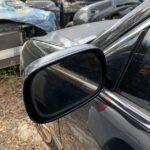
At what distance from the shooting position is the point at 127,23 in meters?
2.02

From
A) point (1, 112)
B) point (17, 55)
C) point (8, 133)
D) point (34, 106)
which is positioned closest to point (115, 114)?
point (34, 106)

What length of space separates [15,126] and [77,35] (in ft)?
6.51

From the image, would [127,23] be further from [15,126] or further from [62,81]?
[15,126]

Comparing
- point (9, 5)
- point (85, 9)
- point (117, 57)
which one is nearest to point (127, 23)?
point (117, 57)

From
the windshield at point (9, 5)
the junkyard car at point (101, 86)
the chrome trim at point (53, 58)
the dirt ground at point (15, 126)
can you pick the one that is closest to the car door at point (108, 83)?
the junkyard car at point (101, 86)

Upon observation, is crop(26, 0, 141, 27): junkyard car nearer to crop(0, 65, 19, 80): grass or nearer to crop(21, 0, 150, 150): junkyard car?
crop(0, 65, 19, 80): grass

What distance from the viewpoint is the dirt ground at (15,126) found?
13.6ft

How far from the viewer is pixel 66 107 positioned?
200 cm

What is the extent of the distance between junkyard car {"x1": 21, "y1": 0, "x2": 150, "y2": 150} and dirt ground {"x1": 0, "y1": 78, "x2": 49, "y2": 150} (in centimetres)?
193

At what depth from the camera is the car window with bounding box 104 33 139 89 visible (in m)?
1.96

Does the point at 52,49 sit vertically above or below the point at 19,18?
above

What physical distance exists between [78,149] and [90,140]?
0.85 ft

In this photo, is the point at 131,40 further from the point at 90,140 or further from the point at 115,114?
the point at 90,140

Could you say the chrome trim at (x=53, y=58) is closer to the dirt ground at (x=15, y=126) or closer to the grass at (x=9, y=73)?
the dirt ground at (x=15, y=126)
